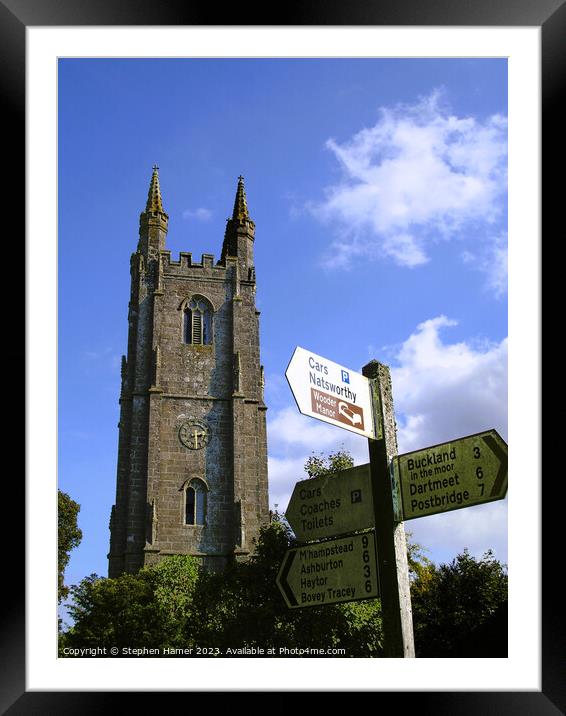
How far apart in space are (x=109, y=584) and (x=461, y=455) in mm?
22055

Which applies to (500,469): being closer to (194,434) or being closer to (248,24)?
(248,24)

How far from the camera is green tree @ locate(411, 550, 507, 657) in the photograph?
22.3m

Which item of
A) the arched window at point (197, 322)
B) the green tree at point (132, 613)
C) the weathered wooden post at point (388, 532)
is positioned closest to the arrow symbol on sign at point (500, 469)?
the weathered wooden post at point (388, 532)

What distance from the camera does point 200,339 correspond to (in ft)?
134

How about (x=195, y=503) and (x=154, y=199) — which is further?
(x=154, y=199)

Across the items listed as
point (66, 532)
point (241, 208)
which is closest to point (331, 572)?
point (66, 532)

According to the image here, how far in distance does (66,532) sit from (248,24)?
21535 mm

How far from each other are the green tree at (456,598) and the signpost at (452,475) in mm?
16893

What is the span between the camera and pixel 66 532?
24938mm
